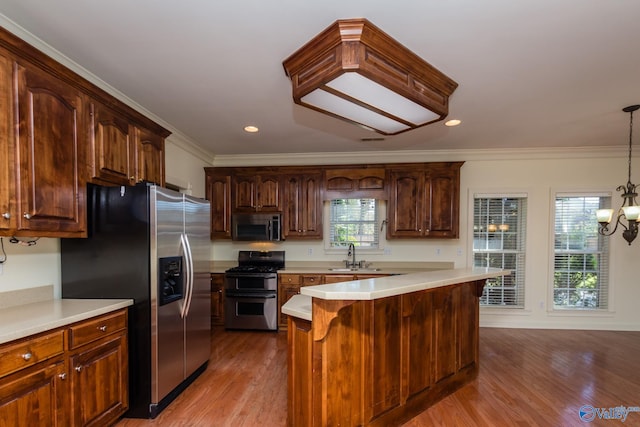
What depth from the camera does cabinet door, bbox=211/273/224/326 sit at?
14.4 ft

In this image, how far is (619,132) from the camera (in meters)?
3.70

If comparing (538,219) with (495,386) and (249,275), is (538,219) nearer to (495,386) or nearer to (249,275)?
(495,386)

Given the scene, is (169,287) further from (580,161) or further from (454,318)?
(580,161)

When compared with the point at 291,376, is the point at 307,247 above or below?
above

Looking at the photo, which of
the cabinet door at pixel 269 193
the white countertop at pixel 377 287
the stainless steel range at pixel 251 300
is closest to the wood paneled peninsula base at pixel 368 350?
the white countertop at pixel 377 287

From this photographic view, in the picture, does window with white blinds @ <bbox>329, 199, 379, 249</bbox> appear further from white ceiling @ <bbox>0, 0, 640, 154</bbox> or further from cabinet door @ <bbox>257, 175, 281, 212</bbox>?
white ceiling @ <bbox>0, 0, 640, 154</bbox>

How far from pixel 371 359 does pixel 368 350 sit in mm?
69

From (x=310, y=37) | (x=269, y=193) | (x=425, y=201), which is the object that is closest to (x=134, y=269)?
(x=310, y=37)

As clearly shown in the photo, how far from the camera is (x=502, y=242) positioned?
4660 millimetres

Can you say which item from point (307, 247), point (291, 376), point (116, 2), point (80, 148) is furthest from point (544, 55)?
point (307, 247)

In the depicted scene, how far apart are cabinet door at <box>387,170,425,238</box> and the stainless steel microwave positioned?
168 centimetres

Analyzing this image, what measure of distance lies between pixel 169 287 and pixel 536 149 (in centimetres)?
502

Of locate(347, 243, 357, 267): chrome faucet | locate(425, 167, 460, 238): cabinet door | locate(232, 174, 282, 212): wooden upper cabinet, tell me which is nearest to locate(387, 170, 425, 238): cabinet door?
locate(425, 167, 460, 238): cabinet door

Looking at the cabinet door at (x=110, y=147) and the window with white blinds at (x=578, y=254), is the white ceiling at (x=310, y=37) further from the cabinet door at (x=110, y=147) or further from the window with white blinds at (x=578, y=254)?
the window with white blinds at (x=578, y=254)
